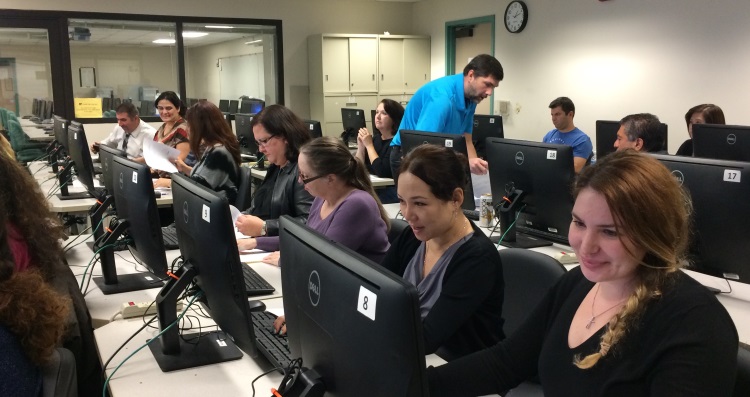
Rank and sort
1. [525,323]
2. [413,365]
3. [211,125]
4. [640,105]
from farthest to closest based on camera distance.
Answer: [640,105] < [211,125] < [525,323] < [413,365]

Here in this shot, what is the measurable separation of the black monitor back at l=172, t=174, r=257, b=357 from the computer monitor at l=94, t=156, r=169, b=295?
265mm

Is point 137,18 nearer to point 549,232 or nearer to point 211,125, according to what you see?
point 211,125

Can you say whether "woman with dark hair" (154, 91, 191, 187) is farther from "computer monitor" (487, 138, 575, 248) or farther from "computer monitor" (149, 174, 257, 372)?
"computer monitor" (149, 174, 257, 372)

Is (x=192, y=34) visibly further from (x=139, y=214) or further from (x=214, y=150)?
(x=139, y=214)

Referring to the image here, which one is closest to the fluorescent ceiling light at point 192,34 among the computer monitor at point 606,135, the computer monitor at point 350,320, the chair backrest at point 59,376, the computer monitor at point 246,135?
the computer monitor at point 246,135

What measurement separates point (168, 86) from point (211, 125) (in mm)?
4424

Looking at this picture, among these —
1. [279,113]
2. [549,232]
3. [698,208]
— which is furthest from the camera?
Result: [279,113]

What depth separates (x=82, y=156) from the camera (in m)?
3.73

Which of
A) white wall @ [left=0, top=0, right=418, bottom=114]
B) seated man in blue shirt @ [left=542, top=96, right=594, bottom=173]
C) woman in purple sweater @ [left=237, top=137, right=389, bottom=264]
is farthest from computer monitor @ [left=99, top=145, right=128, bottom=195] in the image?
white wall @ [left=0, top=0, right=418, bottom=114]

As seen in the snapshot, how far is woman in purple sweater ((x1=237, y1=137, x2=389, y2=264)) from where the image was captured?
2.17m

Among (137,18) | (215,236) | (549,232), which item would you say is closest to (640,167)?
(215,236)

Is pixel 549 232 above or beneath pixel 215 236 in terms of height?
beneath

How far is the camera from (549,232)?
2.59 meters

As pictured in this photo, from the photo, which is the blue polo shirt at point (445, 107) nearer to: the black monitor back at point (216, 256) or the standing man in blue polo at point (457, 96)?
the standing man in blue polo at point (457, 96)
